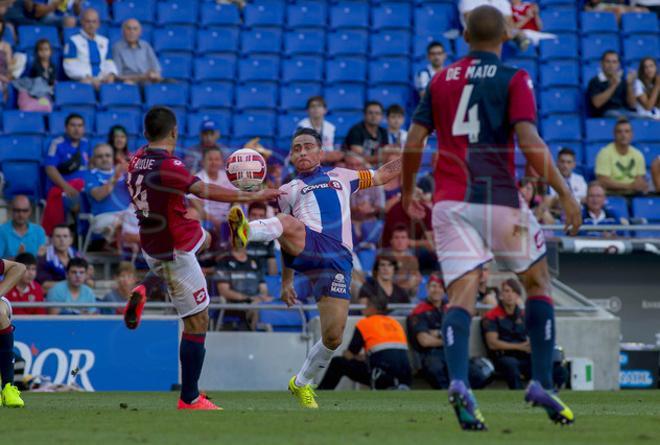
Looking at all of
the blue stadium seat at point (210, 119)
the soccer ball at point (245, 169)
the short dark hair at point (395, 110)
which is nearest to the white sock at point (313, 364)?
the soccer ball at point (245, 169)

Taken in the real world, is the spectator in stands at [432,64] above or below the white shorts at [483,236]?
above

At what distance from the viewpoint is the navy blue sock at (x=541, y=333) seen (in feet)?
21.5

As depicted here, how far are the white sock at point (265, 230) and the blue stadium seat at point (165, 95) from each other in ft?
26.7

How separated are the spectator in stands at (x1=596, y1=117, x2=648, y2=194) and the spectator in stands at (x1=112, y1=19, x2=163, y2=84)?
6.37 m

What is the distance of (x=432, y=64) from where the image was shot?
56.6ft

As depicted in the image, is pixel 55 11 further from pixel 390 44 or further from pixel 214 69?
pixel 390 44

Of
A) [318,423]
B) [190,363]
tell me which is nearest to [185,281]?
[190,363]

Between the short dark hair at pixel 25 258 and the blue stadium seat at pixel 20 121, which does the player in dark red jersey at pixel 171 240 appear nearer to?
the short dark hair at pixel 25 258

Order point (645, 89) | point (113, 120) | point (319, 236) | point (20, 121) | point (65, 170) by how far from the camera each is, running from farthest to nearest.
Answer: point (645, 89) < point (113, 120) < point (20, 121) < point (65, 170) < point (319, 236)

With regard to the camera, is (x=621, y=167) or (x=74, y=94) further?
(x=74, y=94)

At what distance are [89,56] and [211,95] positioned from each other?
1803 mm

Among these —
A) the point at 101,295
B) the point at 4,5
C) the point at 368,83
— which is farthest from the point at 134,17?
the point at 101,295

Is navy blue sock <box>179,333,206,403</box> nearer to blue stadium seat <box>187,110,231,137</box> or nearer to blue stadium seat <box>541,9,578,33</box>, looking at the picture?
blue stadium seat <box>187,110,231,137</box>

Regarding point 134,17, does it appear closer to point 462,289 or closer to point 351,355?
point 351,355
